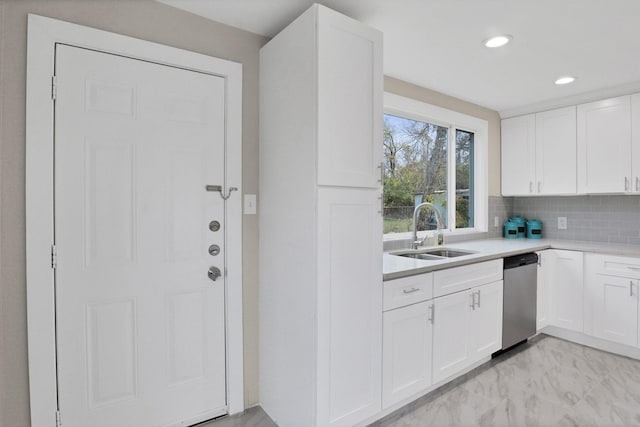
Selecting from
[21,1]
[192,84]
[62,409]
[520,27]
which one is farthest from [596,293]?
[21,1]

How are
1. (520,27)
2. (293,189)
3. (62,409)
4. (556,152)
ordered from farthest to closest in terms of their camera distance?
(556,152), (520,27), (293,189), (62,409)

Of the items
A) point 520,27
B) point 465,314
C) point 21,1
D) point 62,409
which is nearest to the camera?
point 21,1

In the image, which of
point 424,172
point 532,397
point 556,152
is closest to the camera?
point 532,397

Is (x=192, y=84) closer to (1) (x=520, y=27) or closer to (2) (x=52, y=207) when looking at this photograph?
(2) (x=52, y=207)

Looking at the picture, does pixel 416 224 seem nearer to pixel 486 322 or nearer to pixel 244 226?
pixel 486 322

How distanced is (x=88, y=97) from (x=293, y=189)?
3.50 ft

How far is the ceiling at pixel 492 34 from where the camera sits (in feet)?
6.09

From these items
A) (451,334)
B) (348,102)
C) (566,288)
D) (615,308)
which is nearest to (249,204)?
(348,102)

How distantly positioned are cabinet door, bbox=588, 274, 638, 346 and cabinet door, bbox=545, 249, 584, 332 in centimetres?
10

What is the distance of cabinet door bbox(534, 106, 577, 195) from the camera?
134 inches

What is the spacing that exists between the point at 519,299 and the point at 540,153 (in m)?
1.63

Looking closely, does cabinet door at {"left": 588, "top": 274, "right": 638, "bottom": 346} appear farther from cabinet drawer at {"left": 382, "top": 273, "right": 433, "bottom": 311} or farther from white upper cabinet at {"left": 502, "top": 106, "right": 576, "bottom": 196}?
cabinet drawer at {"left": 382, "top": 273, "right": 433, "bottom": 311}

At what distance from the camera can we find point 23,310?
5.12 ft

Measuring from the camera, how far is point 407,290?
2064 mm
